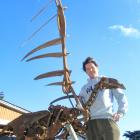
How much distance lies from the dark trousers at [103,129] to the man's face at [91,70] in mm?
593

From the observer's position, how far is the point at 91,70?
4773 mm

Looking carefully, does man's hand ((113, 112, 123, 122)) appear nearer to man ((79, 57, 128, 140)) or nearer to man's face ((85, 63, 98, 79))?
man ((79, 57, 128, 140))

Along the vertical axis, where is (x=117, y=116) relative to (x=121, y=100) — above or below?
below

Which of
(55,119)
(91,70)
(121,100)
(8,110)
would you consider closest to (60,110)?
(55,119)

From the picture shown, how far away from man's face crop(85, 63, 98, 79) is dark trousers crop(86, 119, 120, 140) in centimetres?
59

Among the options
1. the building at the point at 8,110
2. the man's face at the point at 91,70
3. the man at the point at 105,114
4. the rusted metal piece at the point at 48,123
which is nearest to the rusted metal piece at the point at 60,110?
the rusted metal piece at the point at 48,123

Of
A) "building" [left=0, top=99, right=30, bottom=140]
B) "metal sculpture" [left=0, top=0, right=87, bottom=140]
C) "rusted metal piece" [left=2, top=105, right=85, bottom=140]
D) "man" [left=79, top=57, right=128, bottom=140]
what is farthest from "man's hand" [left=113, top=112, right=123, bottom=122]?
"building" [left=0, top=99, right=30, bottom=140]

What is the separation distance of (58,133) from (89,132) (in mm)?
537

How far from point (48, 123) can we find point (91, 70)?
0.80 m

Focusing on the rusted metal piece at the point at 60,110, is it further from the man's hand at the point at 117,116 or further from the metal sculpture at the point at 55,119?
the man's hand at the point at 117,116

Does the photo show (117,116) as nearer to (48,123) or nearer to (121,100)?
(121,100)

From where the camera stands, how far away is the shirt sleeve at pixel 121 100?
4332 millimetres

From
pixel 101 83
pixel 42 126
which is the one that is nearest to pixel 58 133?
pixel 42 126

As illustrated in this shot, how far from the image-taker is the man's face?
4738mm
